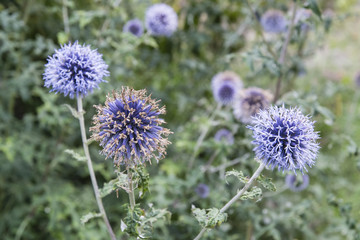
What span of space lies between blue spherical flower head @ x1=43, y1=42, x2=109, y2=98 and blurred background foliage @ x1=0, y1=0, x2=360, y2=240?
0.52 metres

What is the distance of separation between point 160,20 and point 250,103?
1103mm

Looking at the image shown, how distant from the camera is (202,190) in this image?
8.52 feet

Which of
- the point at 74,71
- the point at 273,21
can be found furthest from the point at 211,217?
the point at 273,21

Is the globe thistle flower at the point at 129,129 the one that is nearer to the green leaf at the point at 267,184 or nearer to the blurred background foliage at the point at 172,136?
the green leaf at the point at 267,184

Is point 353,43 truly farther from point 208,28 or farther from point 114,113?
point 114,113

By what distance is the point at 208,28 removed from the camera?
3629 millimetres

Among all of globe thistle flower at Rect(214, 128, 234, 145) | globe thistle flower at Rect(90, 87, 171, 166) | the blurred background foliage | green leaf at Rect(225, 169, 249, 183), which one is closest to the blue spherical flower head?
globe thistle flower at Rect(90, 87, 171, 166)

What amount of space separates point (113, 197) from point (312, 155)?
2.21m

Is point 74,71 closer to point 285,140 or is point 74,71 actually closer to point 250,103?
point 285,140

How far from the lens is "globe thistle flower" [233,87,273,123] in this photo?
247 centimetres

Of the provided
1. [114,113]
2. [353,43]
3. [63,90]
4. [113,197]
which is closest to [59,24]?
[113,197]

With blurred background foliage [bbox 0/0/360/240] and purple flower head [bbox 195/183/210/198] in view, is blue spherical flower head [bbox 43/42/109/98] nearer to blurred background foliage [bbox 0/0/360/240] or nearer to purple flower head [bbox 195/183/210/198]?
blurred background foliage [bbox 0/0/360/240]

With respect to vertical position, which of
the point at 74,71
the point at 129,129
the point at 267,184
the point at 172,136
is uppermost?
the point at 172,136

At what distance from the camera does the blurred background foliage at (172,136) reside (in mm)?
2371
